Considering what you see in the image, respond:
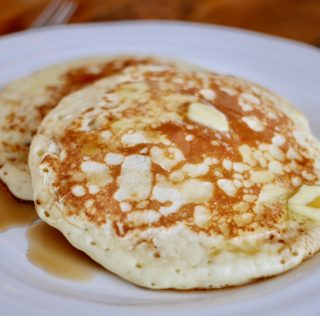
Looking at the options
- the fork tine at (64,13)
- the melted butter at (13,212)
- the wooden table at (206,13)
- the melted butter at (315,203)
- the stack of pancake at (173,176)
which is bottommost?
the wooden table at (206,13)

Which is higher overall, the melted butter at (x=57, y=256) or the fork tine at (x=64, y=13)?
the melted butter at (x=57, y=256)

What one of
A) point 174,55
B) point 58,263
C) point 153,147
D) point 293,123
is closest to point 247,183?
point 153,147

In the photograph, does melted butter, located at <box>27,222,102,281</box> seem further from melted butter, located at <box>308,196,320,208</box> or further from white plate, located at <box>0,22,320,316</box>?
melted butter, located at <box>308,196,320,208</box>

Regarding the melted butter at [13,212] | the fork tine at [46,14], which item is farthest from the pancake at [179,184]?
the fork tine at [46,14]

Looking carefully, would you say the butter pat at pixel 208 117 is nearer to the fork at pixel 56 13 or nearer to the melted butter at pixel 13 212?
the melted butter at pixel 13 212

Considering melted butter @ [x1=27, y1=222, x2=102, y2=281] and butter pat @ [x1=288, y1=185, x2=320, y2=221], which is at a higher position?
butter pat @ [x1=288, y1=185, x2=320, y2=221]

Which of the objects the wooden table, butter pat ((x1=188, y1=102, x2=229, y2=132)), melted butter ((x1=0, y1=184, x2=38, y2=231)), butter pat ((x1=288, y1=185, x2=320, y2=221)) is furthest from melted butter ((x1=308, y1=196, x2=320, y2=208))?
the wooden table
